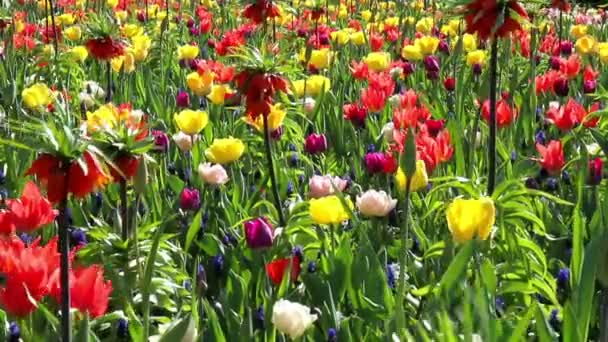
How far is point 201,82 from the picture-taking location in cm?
372

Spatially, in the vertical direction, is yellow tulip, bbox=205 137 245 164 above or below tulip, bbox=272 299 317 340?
below

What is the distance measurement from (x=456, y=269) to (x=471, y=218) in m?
0.17

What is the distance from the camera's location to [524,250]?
2.10 m

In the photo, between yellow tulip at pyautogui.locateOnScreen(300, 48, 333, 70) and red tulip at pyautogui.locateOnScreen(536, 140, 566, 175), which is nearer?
red tulip at pyautogui.locateOnScreen(536, 140, 566, 175)

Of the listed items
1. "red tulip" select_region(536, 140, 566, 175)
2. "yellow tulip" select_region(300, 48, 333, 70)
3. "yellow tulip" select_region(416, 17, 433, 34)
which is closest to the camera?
"red tulip" select_region(536, 140, 566, 175)

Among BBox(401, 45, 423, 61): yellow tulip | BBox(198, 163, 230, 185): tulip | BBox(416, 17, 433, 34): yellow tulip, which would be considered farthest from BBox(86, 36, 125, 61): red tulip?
BBox(416, 17, 433, 34): yellow tulip

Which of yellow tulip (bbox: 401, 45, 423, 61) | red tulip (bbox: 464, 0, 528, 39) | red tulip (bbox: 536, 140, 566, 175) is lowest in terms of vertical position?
yellow tulip (bbox: 401, 45, 423, 61)

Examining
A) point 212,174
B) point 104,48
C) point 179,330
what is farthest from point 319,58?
point 179,330

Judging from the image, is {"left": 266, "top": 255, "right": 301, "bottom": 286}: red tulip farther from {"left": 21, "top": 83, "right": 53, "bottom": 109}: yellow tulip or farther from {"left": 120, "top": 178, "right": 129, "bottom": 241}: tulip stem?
{"left": 21, "top": 83, "right": 53, "bottom": 109}: yellow tulip

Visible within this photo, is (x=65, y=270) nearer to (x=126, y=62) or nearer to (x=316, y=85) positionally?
(x=316, y=85)

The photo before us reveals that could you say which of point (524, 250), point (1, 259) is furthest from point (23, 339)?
point (524, 250)

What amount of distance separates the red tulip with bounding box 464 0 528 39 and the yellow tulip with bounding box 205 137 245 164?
0.80 meters

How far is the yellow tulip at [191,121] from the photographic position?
9.76 ft

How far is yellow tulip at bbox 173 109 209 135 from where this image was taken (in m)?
2.97
